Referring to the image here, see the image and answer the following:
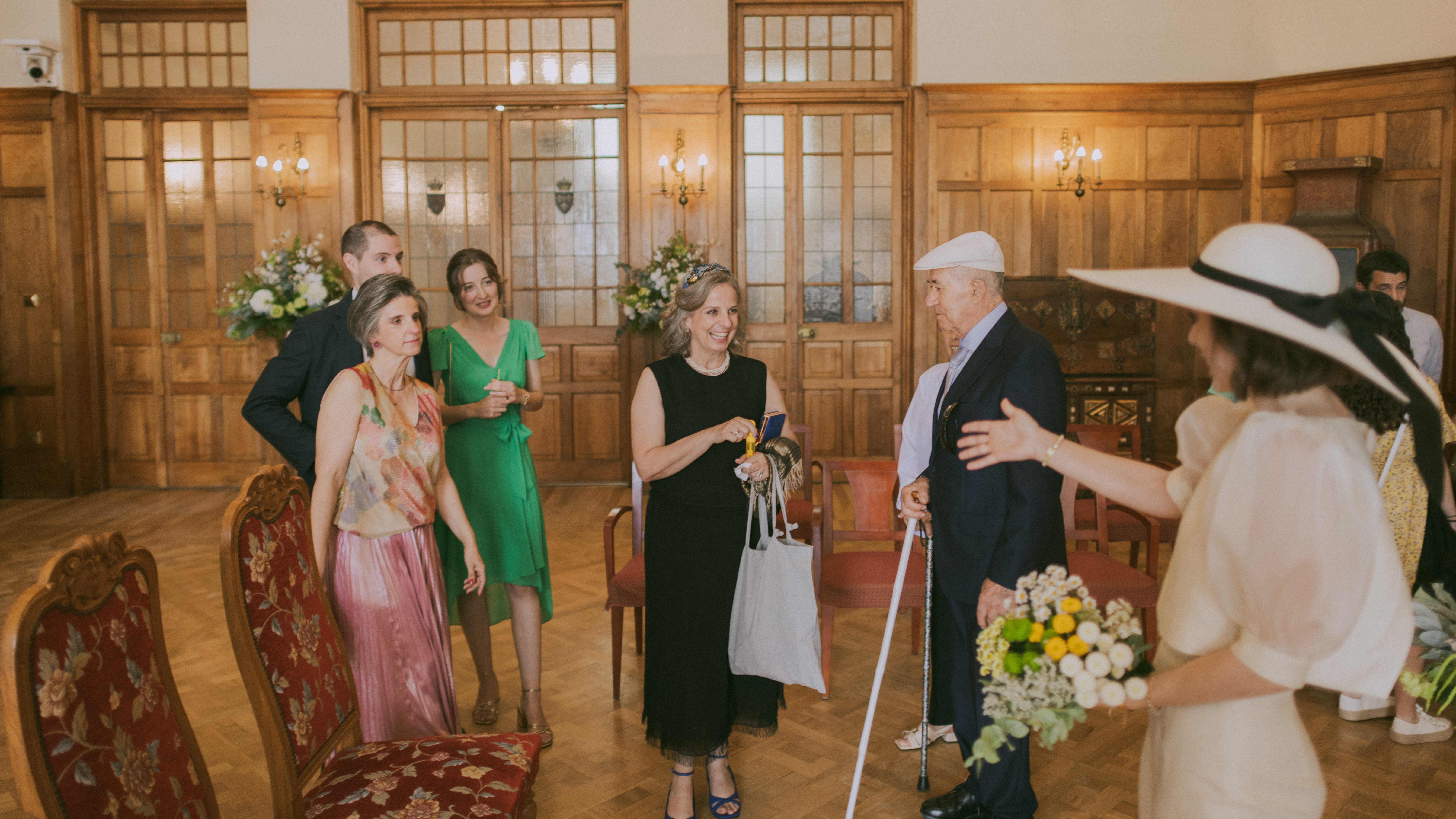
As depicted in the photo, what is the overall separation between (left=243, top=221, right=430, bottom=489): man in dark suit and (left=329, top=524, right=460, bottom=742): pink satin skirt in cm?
46

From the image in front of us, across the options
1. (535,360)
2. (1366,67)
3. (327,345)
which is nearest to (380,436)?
(327,345)

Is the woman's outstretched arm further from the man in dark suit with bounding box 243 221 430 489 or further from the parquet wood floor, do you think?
the man in dark suit with bounding box 243 221 430 489

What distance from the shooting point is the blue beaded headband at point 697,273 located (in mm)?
2723

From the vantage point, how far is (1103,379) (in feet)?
24.6

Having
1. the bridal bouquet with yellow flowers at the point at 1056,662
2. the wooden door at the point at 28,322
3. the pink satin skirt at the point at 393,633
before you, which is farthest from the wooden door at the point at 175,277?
the bridal bouquet with yellow flowers at the point at 1056,662

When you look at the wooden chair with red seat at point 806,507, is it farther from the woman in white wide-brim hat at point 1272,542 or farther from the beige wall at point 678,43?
the beige wall at point 678,43

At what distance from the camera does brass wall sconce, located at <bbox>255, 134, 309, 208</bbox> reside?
774 centimetres

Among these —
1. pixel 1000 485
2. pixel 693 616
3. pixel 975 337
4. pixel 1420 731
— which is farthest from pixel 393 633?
pixel 1420 731

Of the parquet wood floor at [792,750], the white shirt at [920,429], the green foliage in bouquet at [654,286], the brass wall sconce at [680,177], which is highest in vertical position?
the brass wall sconce at [680,177]

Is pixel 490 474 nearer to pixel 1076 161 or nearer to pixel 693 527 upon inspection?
pixel 693 527

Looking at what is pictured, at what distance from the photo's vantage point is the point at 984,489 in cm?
253

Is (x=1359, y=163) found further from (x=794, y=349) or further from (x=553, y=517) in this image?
(x=553, y=517)

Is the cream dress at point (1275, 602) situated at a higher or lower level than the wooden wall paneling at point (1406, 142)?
lower

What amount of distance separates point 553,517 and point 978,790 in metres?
4.70
